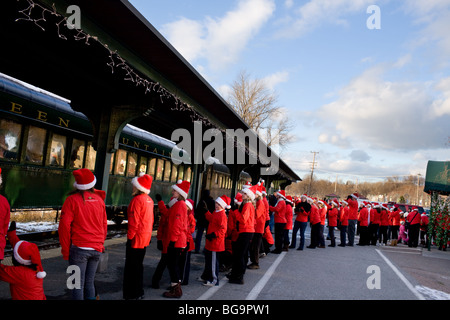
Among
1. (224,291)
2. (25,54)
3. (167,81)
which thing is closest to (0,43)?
(25,54)

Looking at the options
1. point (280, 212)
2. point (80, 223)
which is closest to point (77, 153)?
point (280, 212)

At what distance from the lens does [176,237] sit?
531cm

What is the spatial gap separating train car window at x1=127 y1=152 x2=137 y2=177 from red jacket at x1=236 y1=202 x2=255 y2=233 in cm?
645

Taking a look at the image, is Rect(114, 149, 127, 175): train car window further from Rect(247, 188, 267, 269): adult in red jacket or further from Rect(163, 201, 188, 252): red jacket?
Rect(163, 201, 188, 252): red jacket

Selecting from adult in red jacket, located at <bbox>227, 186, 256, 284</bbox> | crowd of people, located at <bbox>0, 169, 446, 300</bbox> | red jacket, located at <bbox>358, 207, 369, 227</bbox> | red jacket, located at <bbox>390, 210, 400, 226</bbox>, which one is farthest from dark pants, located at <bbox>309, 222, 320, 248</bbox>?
red jacket, located at <bbox>390, 210, 400, 226</bbox>

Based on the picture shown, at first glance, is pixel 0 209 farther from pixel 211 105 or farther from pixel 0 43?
pixel 211 105

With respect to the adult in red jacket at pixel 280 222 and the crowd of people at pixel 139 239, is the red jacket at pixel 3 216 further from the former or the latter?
the adult in red jacket at pixel 280 222

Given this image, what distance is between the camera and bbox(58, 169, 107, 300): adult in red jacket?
3865 millimetres

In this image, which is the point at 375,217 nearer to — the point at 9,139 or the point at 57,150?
the point at 57,150

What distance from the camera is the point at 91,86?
689 cm

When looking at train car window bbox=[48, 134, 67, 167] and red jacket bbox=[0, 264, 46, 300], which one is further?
train car window bbox=[48, 134, 67, 167]

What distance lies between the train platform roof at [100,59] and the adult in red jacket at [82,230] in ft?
6.08

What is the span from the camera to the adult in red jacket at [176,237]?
17.4 ft

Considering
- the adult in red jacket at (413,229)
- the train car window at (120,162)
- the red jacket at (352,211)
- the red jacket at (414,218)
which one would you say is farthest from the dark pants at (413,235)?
the train car window at (120,162)
